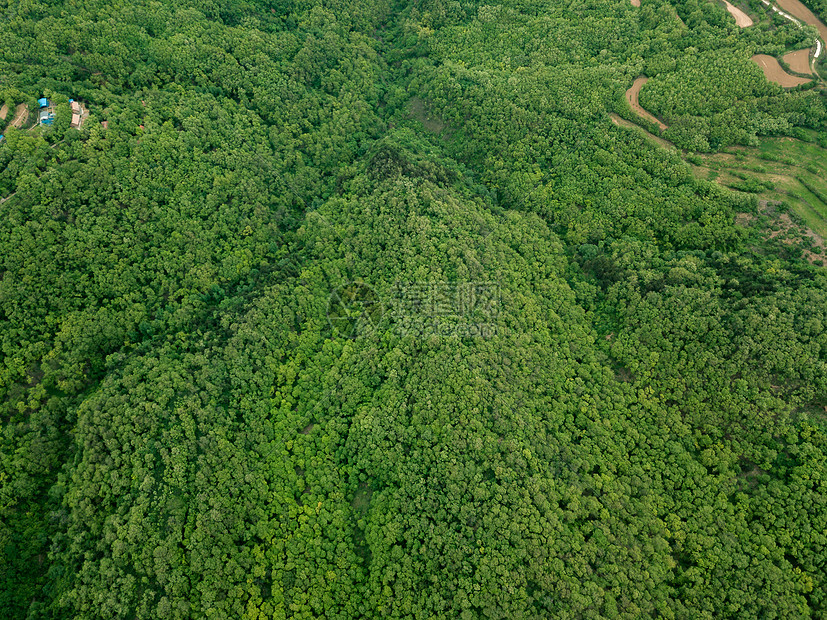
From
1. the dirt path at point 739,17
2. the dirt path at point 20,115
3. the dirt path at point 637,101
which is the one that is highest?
the dirt path at point 739,17

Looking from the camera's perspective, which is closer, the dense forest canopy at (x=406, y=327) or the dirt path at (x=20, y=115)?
the dense forest canopy at (x=406, y=327)

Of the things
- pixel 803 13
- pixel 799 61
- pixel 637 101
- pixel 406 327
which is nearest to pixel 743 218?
pixel 637 101

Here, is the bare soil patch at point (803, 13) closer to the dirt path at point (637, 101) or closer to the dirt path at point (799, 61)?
the dirt path at point (799, 61)

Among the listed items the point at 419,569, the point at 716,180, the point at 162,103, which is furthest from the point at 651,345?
the point at 162,103

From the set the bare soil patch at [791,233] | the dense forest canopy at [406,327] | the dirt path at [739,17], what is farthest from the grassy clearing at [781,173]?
the dirt path at [739,17]

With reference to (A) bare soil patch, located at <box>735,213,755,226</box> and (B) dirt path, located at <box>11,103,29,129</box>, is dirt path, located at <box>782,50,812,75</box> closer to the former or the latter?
(A) bare soil patch, located at <box>735,213,755,226</box>

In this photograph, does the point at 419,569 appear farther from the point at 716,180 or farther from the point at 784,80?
the point at 784,80

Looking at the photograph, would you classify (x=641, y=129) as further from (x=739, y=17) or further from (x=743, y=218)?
(x=739, y=17)
